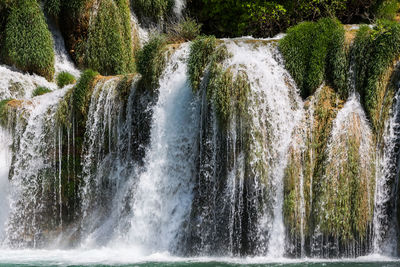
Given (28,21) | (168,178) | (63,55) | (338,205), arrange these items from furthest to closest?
(63,55) → (28,21) → (168,178) → (338,205)

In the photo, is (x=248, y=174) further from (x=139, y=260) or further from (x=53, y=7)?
(x=53, y=7)

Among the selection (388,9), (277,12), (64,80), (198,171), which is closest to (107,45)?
(64,80)

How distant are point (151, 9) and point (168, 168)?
30.8 ft

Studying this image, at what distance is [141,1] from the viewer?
19406 millimetres

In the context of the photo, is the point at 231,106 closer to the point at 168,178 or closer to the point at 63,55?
the point at 168,178

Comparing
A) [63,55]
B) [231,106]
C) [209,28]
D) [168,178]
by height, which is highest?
[209,28]

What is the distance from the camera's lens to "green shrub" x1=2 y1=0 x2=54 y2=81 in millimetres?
16391

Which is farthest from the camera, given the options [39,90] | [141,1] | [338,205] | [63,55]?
[141,1]

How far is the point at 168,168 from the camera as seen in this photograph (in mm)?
11836

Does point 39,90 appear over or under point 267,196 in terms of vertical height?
over

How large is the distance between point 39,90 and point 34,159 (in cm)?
236

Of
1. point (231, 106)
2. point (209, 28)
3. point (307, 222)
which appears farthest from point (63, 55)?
point (307, 222)

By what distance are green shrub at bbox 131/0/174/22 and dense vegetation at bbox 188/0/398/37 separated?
147cm

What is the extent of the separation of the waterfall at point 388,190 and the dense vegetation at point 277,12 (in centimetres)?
638
